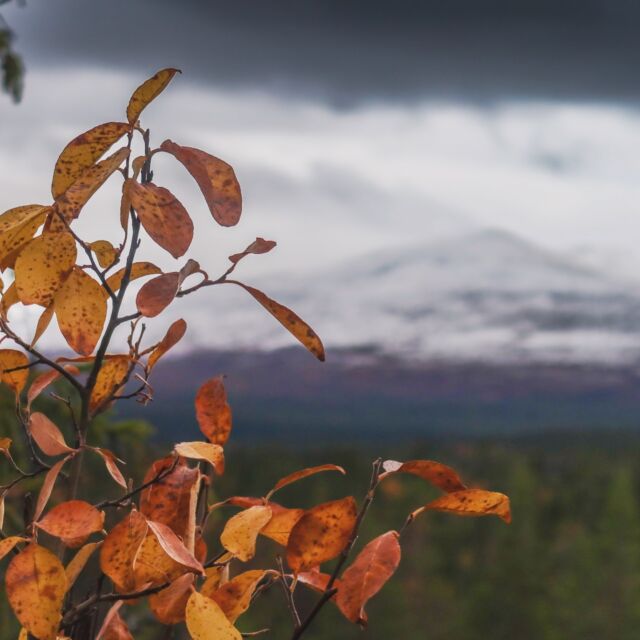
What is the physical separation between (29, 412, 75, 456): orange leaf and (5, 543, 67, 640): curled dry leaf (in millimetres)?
149

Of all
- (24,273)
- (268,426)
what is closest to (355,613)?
(24,273)

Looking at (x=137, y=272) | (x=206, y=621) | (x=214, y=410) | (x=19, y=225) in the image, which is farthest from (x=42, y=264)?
(x=206, y=621)

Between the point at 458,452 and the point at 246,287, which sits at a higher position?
the point at 246,287

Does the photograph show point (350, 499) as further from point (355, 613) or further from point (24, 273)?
point (24, 273)

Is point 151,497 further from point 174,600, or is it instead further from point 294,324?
point 294,324

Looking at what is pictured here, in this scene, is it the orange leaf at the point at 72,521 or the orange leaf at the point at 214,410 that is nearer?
the orange leaf at the point at 72,521

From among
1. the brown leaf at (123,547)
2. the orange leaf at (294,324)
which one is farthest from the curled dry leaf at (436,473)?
the brown leaf at (123,547)

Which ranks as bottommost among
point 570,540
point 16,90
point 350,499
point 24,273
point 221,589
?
point 570,540

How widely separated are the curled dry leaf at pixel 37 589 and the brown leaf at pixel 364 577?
249mm

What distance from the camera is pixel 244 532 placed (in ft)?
3.17

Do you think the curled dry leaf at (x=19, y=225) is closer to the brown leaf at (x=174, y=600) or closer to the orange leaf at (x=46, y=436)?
the orange leaf at (x=46, y=436)

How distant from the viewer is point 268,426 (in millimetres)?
125000

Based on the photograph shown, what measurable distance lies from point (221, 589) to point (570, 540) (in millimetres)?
37653

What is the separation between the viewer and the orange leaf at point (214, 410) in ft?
3.67
